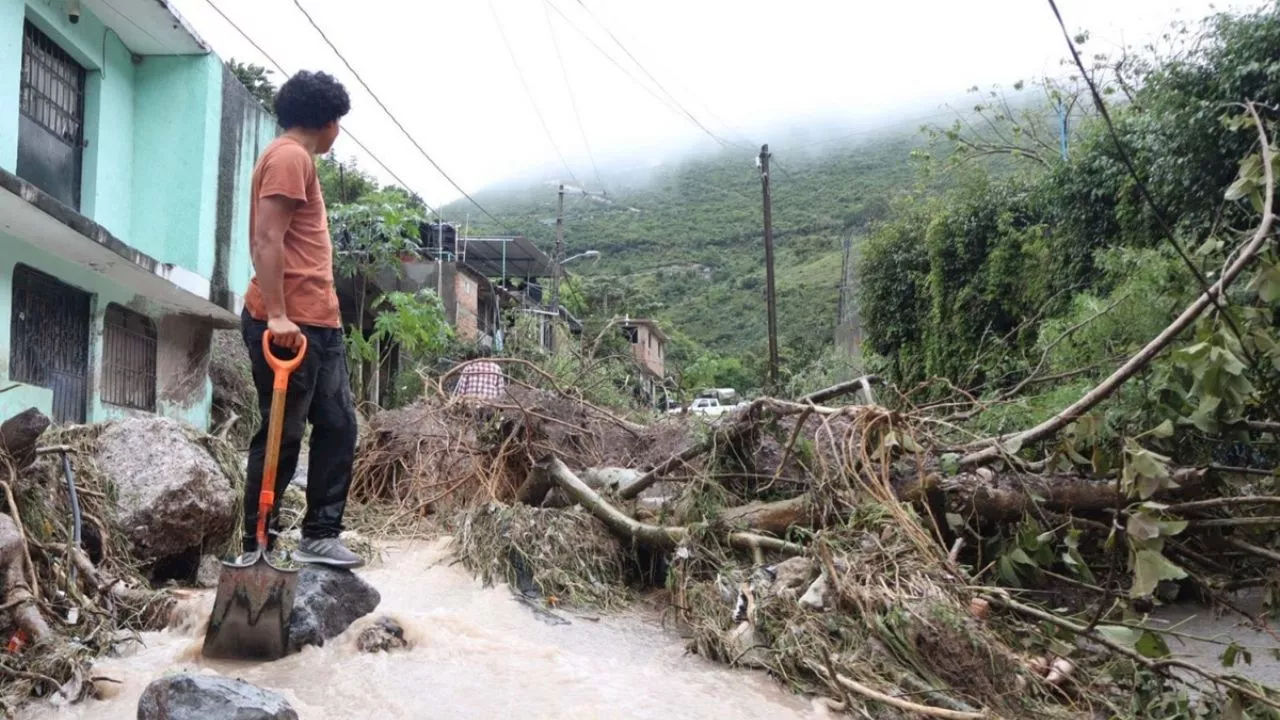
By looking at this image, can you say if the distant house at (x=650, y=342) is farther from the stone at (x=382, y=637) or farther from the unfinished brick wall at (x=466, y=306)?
the stone at (x=382, y=637)

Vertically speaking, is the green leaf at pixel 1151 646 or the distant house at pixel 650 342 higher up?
the distant house at pixel 650 342

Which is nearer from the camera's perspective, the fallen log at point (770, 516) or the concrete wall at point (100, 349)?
the fallen log at point (770, 516)

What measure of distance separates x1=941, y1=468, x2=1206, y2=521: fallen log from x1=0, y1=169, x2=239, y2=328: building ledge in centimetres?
568

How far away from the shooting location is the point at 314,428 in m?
3.58

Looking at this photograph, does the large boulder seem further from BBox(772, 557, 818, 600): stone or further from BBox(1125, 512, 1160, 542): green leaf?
BBox(1125, 512, 1160, 542): green leaf

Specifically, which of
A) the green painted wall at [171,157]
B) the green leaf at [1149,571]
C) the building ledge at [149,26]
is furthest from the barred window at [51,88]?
the green leaf at [1149,571]

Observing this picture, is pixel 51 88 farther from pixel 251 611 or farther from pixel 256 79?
pixel 256 79

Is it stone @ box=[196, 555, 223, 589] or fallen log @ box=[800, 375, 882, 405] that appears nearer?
stone @ box=[196, 555, 223, 589]

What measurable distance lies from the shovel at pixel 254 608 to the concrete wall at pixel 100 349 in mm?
3531

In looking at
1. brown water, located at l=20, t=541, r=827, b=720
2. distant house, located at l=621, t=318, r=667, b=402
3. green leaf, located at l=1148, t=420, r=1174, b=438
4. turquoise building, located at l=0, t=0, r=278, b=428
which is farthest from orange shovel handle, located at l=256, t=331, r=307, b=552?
distant house, located at l=621, t=318, r=667, b=402

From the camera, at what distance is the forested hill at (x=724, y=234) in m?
42.4

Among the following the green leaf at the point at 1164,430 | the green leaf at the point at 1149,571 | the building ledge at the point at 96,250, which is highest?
the building ledge at the point at 96,250

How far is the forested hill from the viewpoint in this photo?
42406mm

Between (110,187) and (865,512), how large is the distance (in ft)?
25.0
